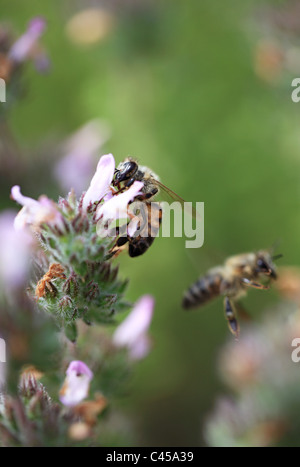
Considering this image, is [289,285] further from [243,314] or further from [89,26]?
[89,26]

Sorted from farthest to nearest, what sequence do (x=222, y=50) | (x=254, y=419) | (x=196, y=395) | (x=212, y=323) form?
1. (x=222, y=50)
2. (x=212, y=323)
3. (x=196, y=395)
4. (x=254, y=419)

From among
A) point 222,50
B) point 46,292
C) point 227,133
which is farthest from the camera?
point 222,50

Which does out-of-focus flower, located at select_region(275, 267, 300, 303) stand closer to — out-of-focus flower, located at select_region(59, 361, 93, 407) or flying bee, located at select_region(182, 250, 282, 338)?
flying bee, located at select_region(182, 250, 282, 338)

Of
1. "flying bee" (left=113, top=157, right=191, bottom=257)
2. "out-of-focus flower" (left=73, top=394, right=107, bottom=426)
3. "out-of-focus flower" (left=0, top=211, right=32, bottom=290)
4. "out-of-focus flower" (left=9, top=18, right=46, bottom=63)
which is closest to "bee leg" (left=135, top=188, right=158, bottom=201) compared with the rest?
"flying bee" (left=113, top=157, right=191, bottom=257)

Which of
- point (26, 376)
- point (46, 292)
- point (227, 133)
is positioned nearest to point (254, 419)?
point (26, 376)

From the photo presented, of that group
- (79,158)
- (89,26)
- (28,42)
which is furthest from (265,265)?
(89,26)

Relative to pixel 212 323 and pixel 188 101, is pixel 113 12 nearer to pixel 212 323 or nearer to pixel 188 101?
pixel 188 101

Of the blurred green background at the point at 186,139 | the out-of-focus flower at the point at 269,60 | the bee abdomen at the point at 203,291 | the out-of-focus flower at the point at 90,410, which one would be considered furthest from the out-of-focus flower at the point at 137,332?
the out-of-focus flower at the point at 269,60
